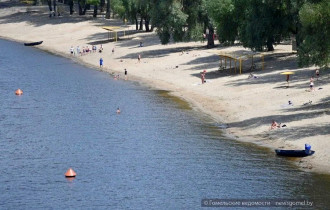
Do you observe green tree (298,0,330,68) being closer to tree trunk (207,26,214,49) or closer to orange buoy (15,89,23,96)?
orange buoy (15,89,23,96)

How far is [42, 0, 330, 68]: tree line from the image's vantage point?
59.1 meters

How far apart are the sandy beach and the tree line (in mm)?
2964

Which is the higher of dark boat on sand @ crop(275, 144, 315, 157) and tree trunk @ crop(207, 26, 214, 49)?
tree trunk @ crop(207, 26, 214, 49)

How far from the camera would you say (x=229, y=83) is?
79.2m

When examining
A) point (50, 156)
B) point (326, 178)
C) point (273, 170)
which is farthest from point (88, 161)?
point (326, 178)

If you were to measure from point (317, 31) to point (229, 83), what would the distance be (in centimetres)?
2108

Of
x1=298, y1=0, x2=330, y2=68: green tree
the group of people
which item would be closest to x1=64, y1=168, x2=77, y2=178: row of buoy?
x1=298, y1=0, x2=330, y2=68: green tree

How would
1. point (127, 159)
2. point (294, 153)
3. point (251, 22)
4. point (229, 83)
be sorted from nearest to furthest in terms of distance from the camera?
point (294, 153) → point (127, 159) → point (229, 83) → point (251, 22)

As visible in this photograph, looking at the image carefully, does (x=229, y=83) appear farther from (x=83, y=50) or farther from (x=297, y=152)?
(x=83, y=50)

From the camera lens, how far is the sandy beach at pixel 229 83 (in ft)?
189

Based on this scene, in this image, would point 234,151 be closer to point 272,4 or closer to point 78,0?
point 272,4

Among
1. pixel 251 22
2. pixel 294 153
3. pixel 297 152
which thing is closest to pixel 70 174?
pixel 294 153

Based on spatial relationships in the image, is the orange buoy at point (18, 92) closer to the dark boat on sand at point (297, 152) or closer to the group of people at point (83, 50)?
the group of people at point (83, 50)

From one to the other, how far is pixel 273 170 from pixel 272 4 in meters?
34.7
